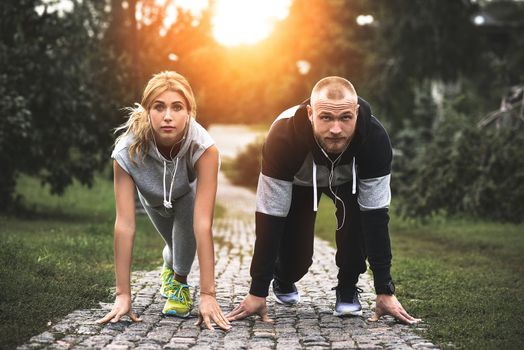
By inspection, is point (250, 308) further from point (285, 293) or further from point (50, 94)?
point (50, 94)

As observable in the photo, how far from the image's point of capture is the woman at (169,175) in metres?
4.77

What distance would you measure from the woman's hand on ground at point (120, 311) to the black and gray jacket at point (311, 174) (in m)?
0.81

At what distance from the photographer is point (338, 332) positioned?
15.5 ft

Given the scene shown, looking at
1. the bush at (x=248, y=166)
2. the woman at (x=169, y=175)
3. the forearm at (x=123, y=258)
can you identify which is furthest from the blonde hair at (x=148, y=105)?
the bush at (x=248, y=166)

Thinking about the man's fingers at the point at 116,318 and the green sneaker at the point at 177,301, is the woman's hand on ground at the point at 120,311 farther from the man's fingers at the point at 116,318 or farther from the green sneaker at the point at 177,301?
the green sneaker at the point at 177,301

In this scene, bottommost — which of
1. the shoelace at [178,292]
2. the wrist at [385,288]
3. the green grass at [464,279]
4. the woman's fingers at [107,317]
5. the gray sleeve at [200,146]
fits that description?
the green grass at [464,279]

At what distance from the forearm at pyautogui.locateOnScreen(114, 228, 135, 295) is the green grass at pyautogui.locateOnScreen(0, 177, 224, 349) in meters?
0.51

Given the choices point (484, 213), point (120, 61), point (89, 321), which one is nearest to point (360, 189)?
point (89, 321)

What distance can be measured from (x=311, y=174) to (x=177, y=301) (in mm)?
1300

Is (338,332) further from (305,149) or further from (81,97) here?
(81,97)

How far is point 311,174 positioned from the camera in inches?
199

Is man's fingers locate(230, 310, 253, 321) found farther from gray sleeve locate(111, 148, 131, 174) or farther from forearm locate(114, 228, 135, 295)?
gray sleeve locate(111, 148, 131, 174)

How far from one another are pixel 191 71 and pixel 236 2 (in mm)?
3286

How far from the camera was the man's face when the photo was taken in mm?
4520
